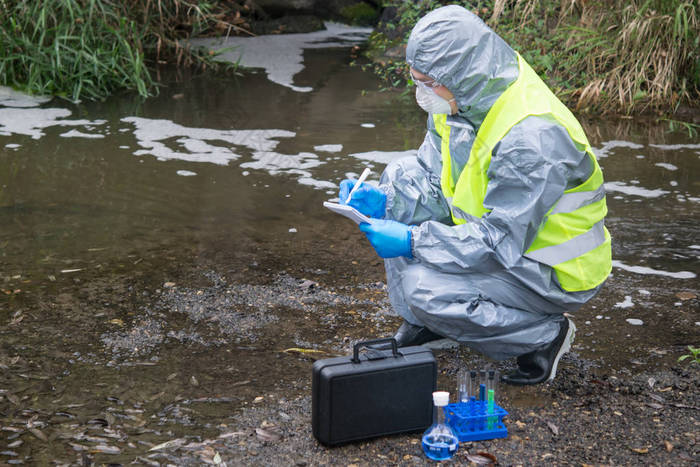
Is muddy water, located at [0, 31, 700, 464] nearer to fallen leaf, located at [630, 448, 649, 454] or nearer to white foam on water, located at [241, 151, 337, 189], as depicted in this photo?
white foam on water, located at [241, 151, 337, 189]

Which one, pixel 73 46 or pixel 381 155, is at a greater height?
pixel 73 46

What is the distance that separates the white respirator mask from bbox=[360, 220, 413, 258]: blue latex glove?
436 millimetres

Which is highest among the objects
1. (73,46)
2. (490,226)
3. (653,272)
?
(490,226)

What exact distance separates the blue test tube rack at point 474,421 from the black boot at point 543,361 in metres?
0.34

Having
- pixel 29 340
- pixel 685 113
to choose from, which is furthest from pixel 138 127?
pixel 685 113

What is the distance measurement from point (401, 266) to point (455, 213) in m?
0.28

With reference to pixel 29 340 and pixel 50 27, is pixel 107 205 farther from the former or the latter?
pixel 50 27

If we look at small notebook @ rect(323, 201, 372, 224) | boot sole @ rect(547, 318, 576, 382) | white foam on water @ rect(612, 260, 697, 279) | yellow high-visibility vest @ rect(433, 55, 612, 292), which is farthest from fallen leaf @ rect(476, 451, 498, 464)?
white foam on water @ rect(612, 260, 697, 279)

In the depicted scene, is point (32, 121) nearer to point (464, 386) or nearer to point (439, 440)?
point (464, 386)

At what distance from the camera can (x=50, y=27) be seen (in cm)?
711

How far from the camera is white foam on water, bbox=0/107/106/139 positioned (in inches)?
248

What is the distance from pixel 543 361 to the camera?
2928mm

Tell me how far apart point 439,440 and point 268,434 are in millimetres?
541

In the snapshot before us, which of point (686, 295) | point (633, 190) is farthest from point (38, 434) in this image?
point (633, 190)
